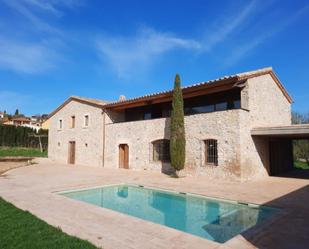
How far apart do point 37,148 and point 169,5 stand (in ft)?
108

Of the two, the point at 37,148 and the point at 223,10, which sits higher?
the point at 223,10

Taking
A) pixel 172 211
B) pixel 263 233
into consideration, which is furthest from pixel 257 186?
pixel 263 233

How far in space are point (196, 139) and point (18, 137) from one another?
32278 millimetres

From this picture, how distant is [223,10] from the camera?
1262 cm

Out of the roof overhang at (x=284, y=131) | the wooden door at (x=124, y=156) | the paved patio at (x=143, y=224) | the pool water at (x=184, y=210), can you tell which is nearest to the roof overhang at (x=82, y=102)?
the wooden door at (x=124, y=156)

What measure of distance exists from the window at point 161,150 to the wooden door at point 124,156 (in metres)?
2.94

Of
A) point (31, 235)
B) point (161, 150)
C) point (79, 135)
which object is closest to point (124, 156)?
point (161, 150)

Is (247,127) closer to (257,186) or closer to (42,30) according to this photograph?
(257,186)

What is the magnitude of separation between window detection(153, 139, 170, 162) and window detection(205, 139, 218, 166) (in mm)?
3070

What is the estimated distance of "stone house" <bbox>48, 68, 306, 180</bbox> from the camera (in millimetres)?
12953

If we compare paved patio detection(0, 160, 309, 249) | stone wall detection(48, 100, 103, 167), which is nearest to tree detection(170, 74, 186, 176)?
paved patio detection(0, 160, 309, 249)

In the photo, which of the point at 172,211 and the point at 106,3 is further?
the point at 106,3

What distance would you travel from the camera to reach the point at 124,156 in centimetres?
1933

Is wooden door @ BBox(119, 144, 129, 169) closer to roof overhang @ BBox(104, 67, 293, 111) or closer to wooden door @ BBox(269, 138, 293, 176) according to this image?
roof overhang @ BBox(104, 67, 293, 111)
